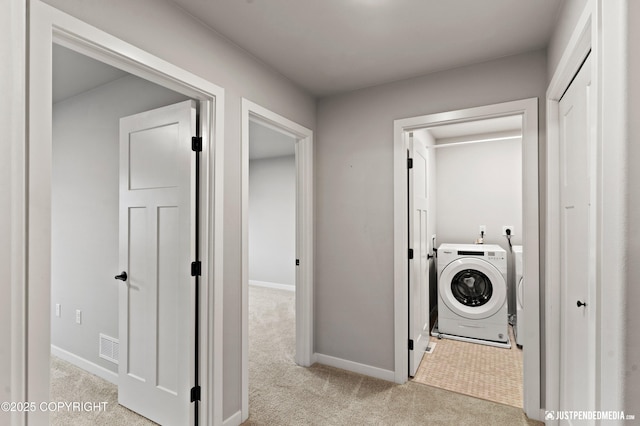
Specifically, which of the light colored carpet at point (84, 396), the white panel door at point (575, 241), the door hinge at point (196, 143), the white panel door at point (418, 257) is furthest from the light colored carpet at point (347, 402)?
the door hinge at point (196, 143)

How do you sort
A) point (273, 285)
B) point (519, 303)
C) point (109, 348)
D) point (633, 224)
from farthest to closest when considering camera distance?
point (273, 285), point (519, 303), point (109, 348), point (633, 224)

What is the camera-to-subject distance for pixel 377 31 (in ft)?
6.31

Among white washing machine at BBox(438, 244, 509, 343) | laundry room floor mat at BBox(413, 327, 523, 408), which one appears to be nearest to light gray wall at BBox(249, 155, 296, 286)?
white washing machine at BBox(438, 244, 509, 343)

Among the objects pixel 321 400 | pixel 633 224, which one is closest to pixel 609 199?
pixel 633 224

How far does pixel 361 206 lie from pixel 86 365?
2.69 meters

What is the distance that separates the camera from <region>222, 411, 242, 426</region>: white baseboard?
1.96 m

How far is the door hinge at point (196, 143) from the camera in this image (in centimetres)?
191

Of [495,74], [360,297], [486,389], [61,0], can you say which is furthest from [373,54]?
[486,389]

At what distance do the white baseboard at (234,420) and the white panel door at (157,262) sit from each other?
0.76 feet

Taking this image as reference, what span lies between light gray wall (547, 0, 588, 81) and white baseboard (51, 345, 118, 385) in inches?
141

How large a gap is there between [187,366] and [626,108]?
7.44 ft

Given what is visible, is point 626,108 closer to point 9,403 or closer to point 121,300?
point 9,403

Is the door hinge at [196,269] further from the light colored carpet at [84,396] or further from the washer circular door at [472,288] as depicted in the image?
the washer circular door at [472,288]

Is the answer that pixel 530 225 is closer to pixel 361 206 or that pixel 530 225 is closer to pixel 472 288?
pixel 361 206
